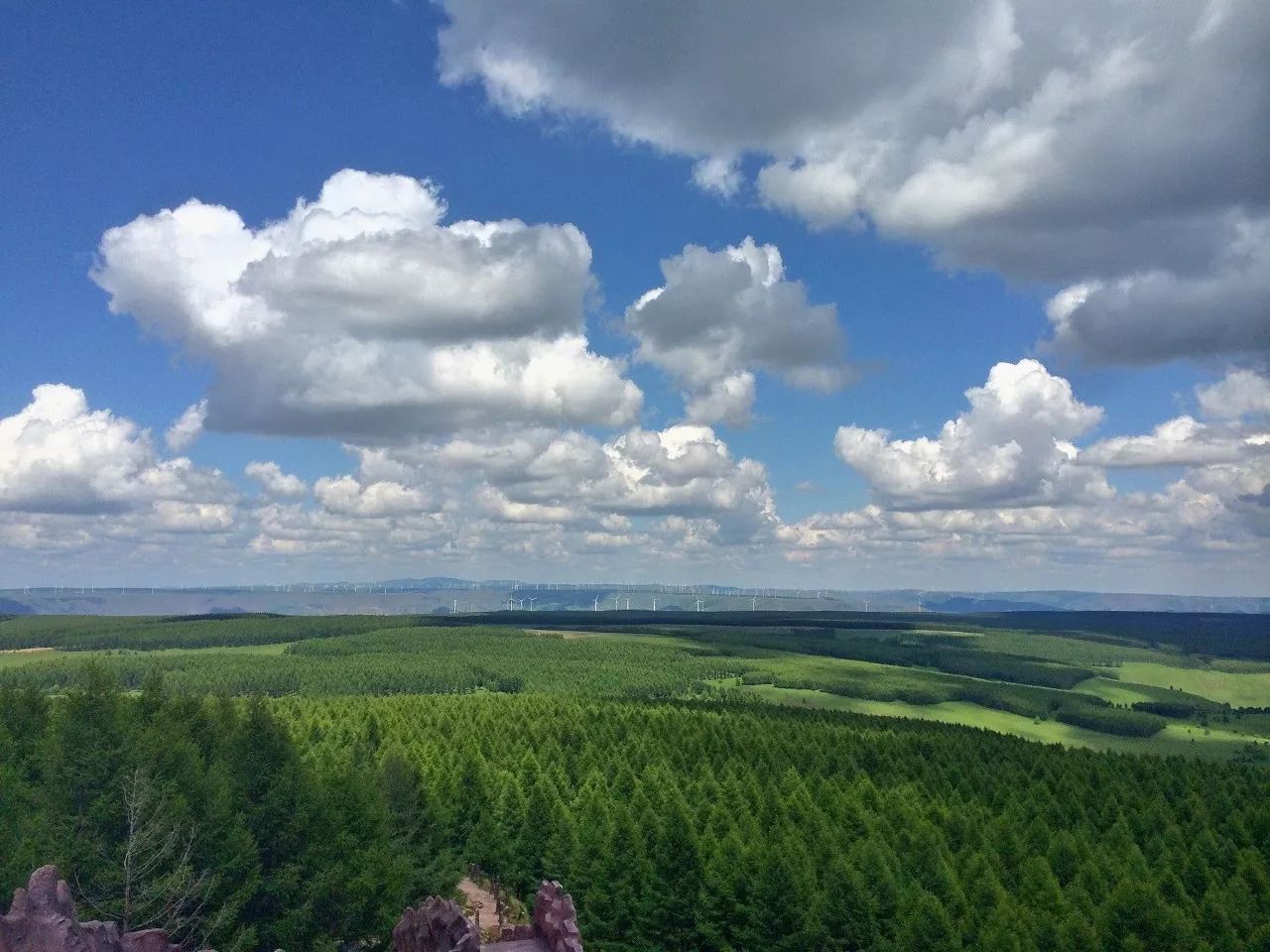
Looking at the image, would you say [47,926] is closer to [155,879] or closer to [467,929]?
[467,929]

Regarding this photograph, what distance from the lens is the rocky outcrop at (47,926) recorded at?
831 inches

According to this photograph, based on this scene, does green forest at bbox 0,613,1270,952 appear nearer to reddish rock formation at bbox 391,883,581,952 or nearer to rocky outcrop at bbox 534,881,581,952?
reddish rock formation at bbox 391,883,581,952

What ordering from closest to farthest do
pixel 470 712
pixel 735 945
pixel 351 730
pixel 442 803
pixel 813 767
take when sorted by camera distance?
pixel 735 945
pixel 442 803
pixel 813 767
pixel 351 730
pixel 470 712

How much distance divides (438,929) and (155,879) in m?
36.8

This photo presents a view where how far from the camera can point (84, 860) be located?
55.2 m

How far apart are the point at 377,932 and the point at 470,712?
105 m

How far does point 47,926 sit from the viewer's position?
21219 mm

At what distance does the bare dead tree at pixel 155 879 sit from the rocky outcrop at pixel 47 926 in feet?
97.4

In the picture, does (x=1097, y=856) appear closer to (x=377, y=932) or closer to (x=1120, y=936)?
(x=1120, y=936)

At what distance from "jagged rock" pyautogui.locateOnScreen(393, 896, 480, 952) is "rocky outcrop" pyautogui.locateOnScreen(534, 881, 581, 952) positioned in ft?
10.9

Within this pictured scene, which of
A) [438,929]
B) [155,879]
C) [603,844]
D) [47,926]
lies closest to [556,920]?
[438,929]

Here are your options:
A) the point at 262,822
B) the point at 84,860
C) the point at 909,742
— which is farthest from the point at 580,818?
the point at 909,742

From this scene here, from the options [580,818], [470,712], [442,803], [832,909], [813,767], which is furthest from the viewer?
[470,712]

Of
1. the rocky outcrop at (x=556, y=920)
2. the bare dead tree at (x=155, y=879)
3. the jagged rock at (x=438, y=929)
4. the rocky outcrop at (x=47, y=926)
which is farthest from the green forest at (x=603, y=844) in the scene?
the rocky outcrop at (x=47, y=926)
